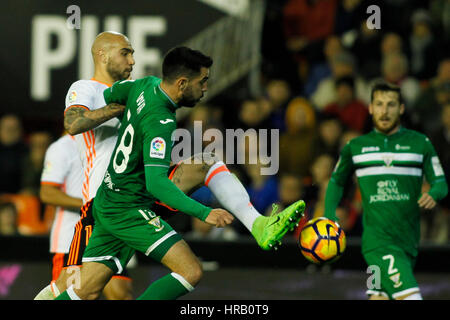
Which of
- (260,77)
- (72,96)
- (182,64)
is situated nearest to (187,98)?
(182,64)

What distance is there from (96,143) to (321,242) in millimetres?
1730

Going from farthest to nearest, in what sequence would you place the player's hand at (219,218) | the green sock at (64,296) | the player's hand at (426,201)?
the player's hand at (426,201), the green sock at (64,296), the player's hand at (219,218)

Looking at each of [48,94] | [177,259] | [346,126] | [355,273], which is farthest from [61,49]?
[177,259]

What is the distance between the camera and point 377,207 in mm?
6641

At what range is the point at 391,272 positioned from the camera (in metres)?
6.45

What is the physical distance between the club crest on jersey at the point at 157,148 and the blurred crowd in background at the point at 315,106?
15.0 feet

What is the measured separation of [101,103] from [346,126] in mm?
5390

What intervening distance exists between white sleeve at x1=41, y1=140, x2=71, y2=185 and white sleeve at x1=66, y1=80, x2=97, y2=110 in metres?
1.10

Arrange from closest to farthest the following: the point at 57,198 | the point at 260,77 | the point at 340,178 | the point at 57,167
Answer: the point at 340,178
the point at 57,198
the point at 57,167
the point at 260,77

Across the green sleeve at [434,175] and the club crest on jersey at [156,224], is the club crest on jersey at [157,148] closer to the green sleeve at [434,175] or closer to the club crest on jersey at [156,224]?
the club crest on jersey at [156,224]

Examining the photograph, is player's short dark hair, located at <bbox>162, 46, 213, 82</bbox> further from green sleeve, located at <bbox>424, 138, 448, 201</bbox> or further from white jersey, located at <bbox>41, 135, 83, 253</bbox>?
green sleeve, located at <bbox>424, 138, 448, 201</bbox>

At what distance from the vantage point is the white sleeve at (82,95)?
5992 mm

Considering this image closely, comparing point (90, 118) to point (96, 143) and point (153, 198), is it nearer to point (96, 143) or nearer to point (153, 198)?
point (96, 143)

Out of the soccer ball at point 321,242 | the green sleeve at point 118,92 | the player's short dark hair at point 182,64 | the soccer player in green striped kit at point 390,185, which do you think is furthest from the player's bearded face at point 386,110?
the green sleeve at point 118,92
